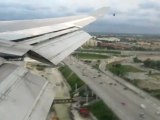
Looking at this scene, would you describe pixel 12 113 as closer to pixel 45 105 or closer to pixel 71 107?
pixel 45 105

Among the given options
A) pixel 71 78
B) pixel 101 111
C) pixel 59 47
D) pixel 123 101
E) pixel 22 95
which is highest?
pixel 59 47

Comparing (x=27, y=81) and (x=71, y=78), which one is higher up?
(x=27, y=81)

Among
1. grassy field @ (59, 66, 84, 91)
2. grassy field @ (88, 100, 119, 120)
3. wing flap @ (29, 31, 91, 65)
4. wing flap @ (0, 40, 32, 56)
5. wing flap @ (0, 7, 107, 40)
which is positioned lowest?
grassy field @ (59, 66, 84, 91)

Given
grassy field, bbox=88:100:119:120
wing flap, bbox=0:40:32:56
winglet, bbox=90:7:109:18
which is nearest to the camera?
wing flap, bbox=0:40:32:56

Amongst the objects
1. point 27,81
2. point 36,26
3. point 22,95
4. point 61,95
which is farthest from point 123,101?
point 22,95

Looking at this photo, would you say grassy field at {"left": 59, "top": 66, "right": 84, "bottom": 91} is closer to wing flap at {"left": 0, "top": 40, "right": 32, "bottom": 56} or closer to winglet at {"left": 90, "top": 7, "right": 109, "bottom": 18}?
winglet at {"left": 90, "top": 7, "right": 109, "bottom": 18}

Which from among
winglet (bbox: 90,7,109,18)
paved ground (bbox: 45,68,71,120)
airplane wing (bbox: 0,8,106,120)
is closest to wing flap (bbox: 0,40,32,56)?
airplane wing (bbox: 0,8,106,120)

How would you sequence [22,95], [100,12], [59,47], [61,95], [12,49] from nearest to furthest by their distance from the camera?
[22,95] < [12,49] < [59,47] < [100,12] < [61,95]

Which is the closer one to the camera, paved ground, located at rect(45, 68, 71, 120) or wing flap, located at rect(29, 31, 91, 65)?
wing flap, located at rect(29, 31, 91, 65)

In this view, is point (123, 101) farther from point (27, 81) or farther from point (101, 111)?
point (27, 81)
